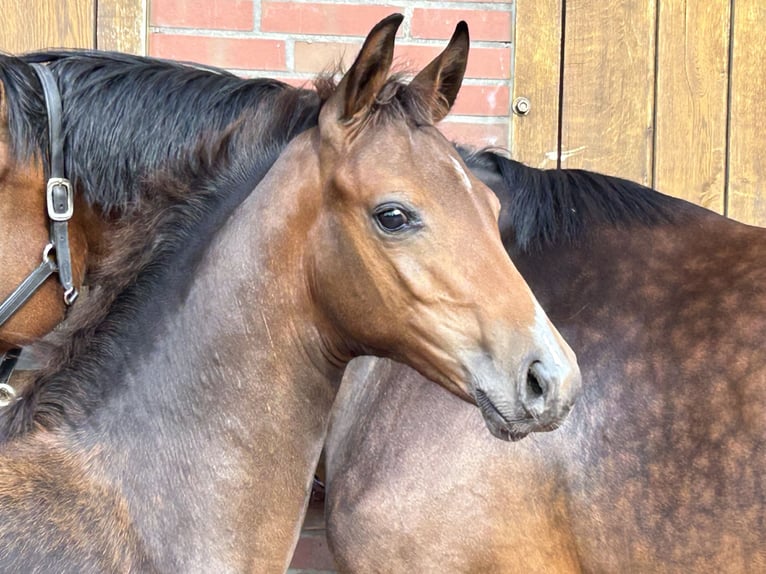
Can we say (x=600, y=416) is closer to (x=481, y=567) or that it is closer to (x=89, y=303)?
(x=481, y=567)

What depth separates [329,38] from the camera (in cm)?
293

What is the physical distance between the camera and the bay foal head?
5.05 ft

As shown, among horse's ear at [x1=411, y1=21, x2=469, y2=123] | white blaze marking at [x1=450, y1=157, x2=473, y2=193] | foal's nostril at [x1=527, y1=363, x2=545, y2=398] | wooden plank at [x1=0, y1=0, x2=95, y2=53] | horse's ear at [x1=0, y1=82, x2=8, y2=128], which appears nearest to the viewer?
foal's nostril at [x1=527, y1=363, x2=545, y2=398]

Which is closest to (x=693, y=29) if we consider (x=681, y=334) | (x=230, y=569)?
(x=681, y=334)

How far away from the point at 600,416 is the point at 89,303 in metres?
1.10

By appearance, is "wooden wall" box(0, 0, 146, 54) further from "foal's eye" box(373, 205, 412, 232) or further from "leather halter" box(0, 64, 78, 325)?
"foal's eye" box(373, 205, 412, 232)

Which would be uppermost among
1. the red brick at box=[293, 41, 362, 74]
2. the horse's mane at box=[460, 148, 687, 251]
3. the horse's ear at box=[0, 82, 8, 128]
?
the red brick at box=[293, 41, 362, 74]

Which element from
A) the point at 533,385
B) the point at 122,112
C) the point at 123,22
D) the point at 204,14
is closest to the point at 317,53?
the point at 204,14

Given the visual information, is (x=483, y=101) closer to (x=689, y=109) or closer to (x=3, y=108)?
(x=689, y=109)

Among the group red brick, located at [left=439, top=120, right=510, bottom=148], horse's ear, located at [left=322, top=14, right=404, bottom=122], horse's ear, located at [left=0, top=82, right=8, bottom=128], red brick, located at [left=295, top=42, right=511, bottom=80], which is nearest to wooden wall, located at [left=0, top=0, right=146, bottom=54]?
red brick, located at [left=295, top=42, right=511, bottom=80]

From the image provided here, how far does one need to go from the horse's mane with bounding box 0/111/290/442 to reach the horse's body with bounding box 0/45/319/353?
17 centimetres

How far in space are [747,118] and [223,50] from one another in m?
1.69

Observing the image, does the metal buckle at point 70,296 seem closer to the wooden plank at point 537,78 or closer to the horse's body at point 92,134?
the horse's body at point 92,134

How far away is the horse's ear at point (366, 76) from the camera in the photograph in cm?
161
